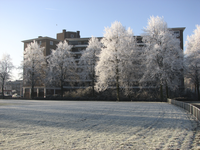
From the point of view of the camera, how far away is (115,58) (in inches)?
1382

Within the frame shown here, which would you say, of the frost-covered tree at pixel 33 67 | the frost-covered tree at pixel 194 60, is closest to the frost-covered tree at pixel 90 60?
the frost-covered tree at pixel 33 67

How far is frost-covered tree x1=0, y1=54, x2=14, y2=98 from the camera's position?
51312mm

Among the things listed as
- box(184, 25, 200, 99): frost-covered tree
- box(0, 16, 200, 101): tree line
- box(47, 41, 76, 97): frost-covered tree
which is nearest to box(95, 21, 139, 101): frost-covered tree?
box(0, 16, 200, 101): tree line

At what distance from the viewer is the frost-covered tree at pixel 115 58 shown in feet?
113

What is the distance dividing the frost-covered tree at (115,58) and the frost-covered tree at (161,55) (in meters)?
3.60

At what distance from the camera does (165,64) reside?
109ft

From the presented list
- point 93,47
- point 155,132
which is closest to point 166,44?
point 93,47

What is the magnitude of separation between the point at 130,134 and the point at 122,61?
28252 mm

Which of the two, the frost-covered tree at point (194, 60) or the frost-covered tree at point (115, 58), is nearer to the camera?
the frost-covered tree at point (115, 58)

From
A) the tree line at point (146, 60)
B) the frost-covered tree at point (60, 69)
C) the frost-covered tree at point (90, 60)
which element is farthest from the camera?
the frost-covered tree at point (60, 69)

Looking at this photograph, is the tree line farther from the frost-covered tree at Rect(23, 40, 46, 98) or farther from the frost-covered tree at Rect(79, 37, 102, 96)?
the frost-covered tree at Rect(23, 40, 46, 98)

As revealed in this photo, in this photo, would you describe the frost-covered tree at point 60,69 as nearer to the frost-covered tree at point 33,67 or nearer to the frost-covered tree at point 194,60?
the frost-covered tree at point 33,67

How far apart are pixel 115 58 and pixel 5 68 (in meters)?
34.1

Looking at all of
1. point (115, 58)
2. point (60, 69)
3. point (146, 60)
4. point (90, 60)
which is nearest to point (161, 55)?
point (146, 60)
